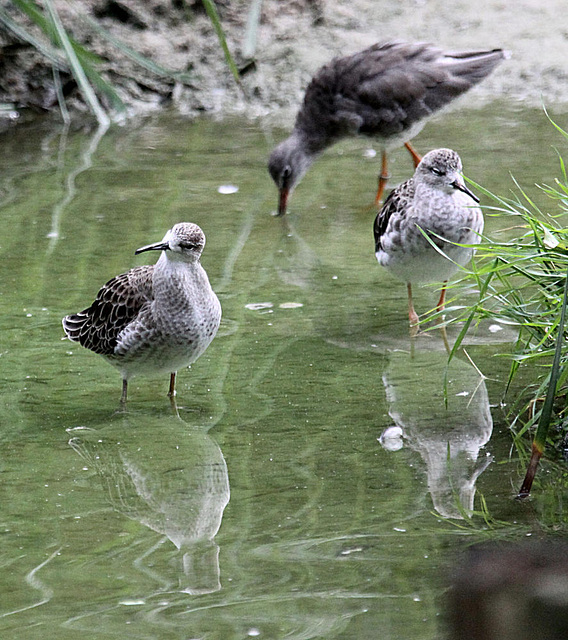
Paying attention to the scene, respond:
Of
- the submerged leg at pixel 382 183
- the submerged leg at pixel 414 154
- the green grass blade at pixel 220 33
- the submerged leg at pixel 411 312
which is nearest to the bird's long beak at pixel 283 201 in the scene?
the submerged leg at pixel 382 183

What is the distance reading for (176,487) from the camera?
4125 millimetres

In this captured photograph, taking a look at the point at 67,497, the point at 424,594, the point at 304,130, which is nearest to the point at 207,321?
the point at 67,497

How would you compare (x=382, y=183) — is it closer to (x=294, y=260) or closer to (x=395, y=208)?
(x=294, y=260)

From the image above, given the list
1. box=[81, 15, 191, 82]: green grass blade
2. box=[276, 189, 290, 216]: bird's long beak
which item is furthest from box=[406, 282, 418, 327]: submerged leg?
box=[81, 15, 191, 82]: green grass blade

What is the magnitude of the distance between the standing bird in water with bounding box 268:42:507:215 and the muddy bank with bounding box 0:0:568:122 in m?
1.72

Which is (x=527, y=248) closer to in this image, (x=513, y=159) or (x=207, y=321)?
(x=207, y=321)

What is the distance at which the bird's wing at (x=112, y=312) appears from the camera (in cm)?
477

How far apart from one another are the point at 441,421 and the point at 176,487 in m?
1.23

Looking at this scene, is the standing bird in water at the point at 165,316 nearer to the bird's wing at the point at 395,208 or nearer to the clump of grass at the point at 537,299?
the clump of grass at the point at 537,299

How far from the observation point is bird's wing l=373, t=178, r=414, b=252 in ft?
18.6

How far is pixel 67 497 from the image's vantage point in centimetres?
400

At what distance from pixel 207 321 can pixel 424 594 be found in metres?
1.79

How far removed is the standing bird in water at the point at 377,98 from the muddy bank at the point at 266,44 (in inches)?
67.6

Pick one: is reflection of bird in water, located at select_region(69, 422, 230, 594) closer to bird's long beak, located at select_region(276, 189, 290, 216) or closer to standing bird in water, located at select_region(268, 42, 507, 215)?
bird's long beak, located at select_region(276, 189, 290, 216)
